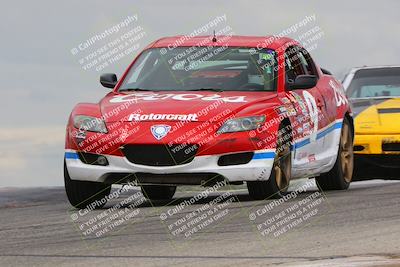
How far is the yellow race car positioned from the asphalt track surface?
3.15 meters

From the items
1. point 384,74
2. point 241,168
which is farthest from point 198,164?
point 384,74

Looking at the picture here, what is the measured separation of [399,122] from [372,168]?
0.99 metres

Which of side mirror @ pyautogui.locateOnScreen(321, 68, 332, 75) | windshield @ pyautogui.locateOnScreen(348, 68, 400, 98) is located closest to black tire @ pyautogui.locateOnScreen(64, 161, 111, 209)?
side mirror @ pyautogui.locateOnScreen(321, 68, 332, 75)

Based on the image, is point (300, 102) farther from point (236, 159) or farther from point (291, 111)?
point (236, 159)

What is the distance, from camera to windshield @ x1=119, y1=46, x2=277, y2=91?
38.0 ft

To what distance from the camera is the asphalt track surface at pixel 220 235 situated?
23.5ft

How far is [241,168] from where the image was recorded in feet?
34.1

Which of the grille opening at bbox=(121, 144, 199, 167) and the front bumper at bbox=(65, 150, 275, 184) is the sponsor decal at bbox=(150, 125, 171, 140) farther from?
the front bumper at bbox=(65, 150, 275, 184)

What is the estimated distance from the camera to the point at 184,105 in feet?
35.0

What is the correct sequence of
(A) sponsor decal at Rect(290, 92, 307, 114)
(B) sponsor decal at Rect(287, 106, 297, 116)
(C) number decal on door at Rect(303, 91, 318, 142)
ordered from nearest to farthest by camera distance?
(B) sponsor decal at Rect(287, 106, 297, 116)
(A) sponsor decal at Rect(290, 92, 307, 114)
(C) number decal on door at Rect(303, 91, 318, 142)

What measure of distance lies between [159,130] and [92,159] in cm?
71

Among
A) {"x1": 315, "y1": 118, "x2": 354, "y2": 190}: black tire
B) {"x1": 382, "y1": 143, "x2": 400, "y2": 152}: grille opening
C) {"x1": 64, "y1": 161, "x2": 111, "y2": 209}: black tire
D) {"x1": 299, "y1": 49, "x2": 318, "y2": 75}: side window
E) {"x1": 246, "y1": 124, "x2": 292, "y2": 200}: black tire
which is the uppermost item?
{"x1": 64, "y1": 161, "x2": 111, "y2": 209}: black tire

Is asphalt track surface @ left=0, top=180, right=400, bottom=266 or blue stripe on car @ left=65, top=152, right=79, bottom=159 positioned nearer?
asphalt track surface @ left=0, top=180, right=400, bottom=266

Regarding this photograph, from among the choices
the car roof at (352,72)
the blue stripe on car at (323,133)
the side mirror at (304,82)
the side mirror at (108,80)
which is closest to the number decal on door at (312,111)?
the blue stripe on car at (323,133)
